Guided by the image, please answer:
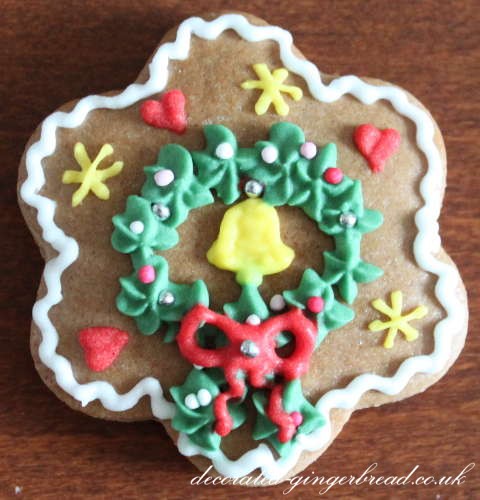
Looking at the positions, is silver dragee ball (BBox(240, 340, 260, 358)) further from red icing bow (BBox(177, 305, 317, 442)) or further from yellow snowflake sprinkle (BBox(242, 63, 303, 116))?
yellow snowflake sprinkle (BBox(242, 63, 303, 116))

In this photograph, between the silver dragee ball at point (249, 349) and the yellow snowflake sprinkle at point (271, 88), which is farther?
the yellow snowflake sprinkle at point (271, 88)

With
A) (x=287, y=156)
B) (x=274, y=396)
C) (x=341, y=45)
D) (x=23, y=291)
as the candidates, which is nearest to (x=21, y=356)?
(x=23, y=291)

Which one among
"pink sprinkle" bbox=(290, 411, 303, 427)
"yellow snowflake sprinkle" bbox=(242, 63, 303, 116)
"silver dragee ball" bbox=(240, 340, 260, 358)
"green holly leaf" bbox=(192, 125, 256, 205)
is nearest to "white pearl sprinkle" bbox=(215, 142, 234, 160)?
"green holly leaf" bbox=(192, 125, 256, 205)

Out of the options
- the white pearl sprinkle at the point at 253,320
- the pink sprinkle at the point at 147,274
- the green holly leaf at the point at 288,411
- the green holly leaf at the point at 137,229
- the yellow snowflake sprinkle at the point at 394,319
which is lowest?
the green holly leaf at the point at 288,411

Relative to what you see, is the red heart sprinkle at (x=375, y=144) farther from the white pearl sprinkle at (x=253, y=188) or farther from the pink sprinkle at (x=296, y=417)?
the pink sprinkle at (x=296, y=417)

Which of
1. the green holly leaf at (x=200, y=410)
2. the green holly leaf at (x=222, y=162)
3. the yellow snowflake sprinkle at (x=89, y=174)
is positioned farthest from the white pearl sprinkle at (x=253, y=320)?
the yellow snowflake sprinkle at (x=89, y=174)
